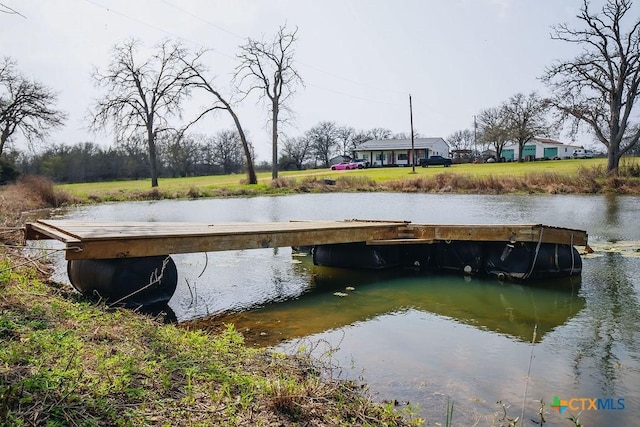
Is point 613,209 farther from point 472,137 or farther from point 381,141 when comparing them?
point 472,137

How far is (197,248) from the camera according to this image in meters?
7.06

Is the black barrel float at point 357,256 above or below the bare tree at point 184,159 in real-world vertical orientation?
below

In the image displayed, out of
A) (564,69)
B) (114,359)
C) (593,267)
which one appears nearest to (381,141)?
(564,69)

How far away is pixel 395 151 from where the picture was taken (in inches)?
2857

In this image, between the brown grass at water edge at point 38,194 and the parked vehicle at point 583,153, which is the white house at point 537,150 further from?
the brown grass at water edge at point 38,194

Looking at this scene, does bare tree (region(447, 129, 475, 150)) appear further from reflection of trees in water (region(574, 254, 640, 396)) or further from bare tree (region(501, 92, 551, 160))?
reflection of trees in water (region(574, 254, 640, 396))

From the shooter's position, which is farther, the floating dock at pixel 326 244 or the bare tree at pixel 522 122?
the bare tree at pixel 522 122

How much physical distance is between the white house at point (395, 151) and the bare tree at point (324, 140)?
8.81 metres

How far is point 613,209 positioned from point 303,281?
1529 centimetres

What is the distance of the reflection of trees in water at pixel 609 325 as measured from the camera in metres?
4.81

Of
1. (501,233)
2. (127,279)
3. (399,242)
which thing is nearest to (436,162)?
(399,242)

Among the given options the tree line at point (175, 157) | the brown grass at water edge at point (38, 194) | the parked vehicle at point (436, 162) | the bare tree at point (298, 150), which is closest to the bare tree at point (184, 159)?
the tree line at point (175, 157)

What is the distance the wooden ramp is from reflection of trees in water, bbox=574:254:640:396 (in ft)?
2.93

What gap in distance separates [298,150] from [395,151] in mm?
16215
